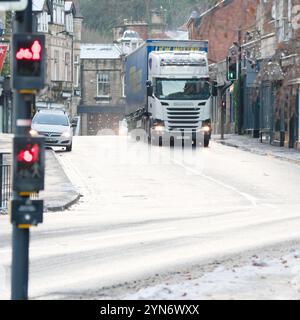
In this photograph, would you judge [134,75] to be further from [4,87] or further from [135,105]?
[4,87]

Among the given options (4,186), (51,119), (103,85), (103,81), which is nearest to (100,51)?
(103,81)

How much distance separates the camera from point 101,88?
94500 mm

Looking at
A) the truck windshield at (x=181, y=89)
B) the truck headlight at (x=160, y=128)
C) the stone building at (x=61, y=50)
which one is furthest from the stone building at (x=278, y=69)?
the stone building at (x=61, y=50)

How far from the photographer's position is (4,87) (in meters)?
65.4

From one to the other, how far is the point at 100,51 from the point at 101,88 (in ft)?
12.7

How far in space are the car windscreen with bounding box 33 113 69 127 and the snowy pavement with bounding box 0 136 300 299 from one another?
451 cm

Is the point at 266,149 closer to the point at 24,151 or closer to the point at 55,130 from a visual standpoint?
the point at 55,130

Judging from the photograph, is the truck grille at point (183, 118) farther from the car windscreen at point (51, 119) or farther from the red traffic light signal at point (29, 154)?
the red traffic light signal at point (29, 154)

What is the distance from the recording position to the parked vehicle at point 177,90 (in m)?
43.8

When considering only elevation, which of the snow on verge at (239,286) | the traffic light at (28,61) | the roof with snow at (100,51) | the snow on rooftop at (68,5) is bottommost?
the snow on verge at (239,286)

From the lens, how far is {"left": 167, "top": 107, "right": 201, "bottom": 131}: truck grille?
145ft

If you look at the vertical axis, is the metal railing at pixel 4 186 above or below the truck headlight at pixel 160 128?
below

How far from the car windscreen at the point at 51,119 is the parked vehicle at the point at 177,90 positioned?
3970 millimetres

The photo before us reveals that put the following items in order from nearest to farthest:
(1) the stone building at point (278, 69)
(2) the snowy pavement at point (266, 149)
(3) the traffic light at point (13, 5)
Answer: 1. (3) the traffic light at point (13, 5)
2. (2) the snowy pavement at point (266, 149)
3. (1) the stone building at point (278, 69)
